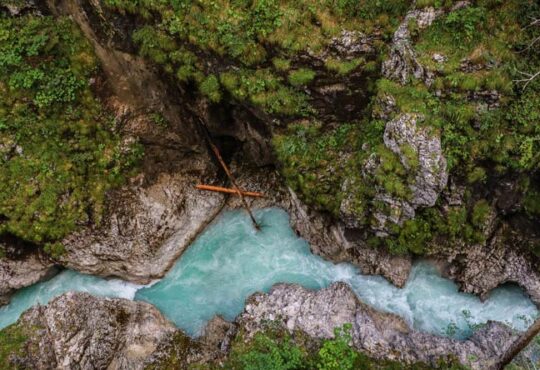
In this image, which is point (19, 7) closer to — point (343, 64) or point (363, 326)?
point (343, 64)

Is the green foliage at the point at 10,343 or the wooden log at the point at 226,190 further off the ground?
the wooden log at the point at 226,190

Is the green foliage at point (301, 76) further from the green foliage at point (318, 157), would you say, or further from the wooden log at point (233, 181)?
the wooden log at point (233, 181)

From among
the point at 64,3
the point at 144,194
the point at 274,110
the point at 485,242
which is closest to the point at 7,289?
the point at 144,194

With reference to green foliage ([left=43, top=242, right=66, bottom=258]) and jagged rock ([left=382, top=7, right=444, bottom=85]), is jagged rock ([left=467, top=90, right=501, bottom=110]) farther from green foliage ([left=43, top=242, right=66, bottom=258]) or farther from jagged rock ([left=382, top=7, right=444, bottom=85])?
green foliage ([left=43, top=242, right=66, bottom=258])

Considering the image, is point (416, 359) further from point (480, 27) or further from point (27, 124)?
point (27, 124)

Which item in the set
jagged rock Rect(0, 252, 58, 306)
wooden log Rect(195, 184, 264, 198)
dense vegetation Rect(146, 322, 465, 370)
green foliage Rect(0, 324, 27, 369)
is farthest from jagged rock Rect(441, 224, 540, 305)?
jagged rock Rect(0, 252, 58, 306)

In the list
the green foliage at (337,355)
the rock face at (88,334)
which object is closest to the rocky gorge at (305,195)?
the rock face at (88,334)
